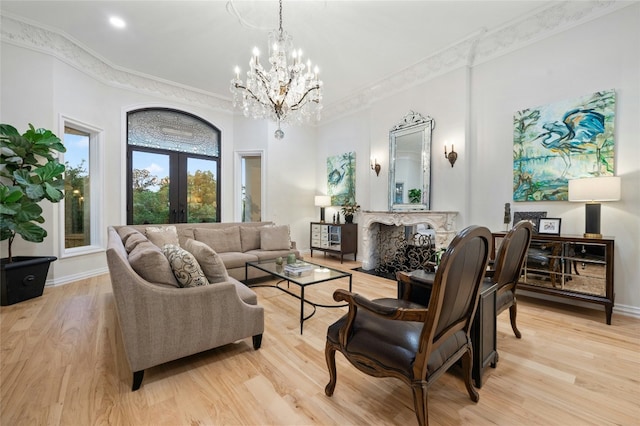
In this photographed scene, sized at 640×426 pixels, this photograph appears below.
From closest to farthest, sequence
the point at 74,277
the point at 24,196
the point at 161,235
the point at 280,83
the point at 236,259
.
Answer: the point at 280,83
the point at 24,196
the point at 161,235
the point at 236,259
the point at 74,277

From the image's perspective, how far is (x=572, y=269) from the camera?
2.84m

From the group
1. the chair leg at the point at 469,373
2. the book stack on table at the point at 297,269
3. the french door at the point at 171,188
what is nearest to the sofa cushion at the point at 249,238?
the book stack on table at the point at 297,269

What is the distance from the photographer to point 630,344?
89.4 inches

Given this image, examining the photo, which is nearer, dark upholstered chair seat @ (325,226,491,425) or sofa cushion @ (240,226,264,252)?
dark upholstered chair seat @ (325,226,491,425)

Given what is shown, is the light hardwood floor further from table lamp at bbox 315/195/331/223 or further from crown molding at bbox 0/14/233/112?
table lamp at bbox 315/195/331/223

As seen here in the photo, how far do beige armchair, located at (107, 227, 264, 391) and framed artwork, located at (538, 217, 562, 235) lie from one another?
3374 millimetres

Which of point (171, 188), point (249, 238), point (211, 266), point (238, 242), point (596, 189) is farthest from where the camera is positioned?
point (171, 188)

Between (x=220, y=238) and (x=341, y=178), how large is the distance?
304 cm

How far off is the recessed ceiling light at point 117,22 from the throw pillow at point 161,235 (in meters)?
2.68

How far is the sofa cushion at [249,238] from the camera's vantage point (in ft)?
14.8

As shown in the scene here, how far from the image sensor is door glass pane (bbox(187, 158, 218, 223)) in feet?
18.8

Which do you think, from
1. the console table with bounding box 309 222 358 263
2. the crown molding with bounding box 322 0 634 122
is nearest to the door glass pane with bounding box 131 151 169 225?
the console table with bounding box 309 222 358 263

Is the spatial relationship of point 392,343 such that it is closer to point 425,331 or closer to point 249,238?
point 425,331

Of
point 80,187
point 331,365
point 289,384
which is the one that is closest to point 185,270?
point 289,384
